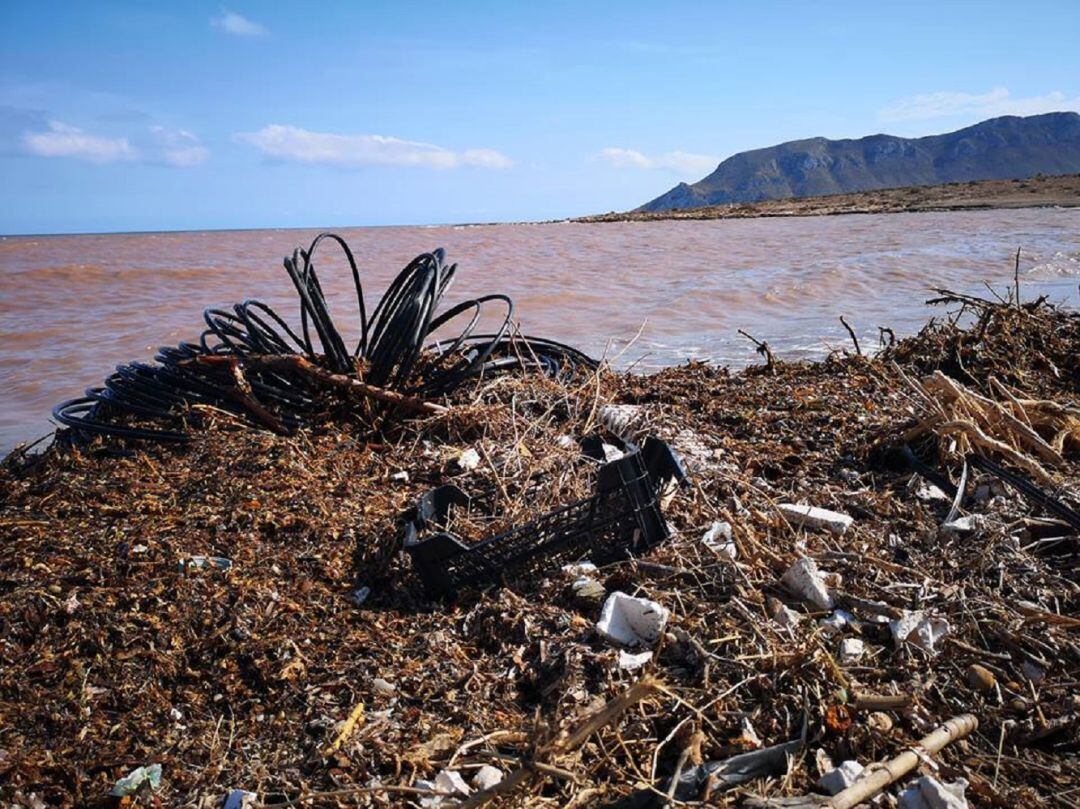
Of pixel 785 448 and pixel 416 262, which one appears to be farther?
pixel 416 262

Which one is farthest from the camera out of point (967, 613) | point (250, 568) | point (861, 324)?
point (861, 324)

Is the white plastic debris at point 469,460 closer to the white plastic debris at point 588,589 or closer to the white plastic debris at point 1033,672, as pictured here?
the white plastic debris at point 588,589

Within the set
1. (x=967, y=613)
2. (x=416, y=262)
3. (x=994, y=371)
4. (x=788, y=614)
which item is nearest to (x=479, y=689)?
(x=788, y=614)

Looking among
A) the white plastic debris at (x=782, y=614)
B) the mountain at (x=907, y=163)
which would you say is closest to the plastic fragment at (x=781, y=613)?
the white plastic debris at (x=782, y=614)

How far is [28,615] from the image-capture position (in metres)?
2.12

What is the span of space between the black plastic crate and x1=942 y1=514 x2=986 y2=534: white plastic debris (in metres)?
0.94

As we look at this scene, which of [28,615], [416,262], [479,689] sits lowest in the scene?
[479,689]

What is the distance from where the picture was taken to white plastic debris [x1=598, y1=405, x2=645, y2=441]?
3.35 m

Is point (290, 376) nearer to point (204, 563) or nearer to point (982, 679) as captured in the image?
point (204, 563)

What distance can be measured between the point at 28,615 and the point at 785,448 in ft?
8.96

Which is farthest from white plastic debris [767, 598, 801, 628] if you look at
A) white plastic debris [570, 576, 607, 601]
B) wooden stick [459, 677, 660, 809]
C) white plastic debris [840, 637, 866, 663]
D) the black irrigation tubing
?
the black irrigation tubing

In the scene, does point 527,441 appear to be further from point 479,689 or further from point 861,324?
→ point 861,324

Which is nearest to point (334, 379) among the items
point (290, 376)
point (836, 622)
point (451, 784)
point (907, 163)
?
point (290, 376)

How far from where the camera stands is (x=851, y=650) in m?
1.90
